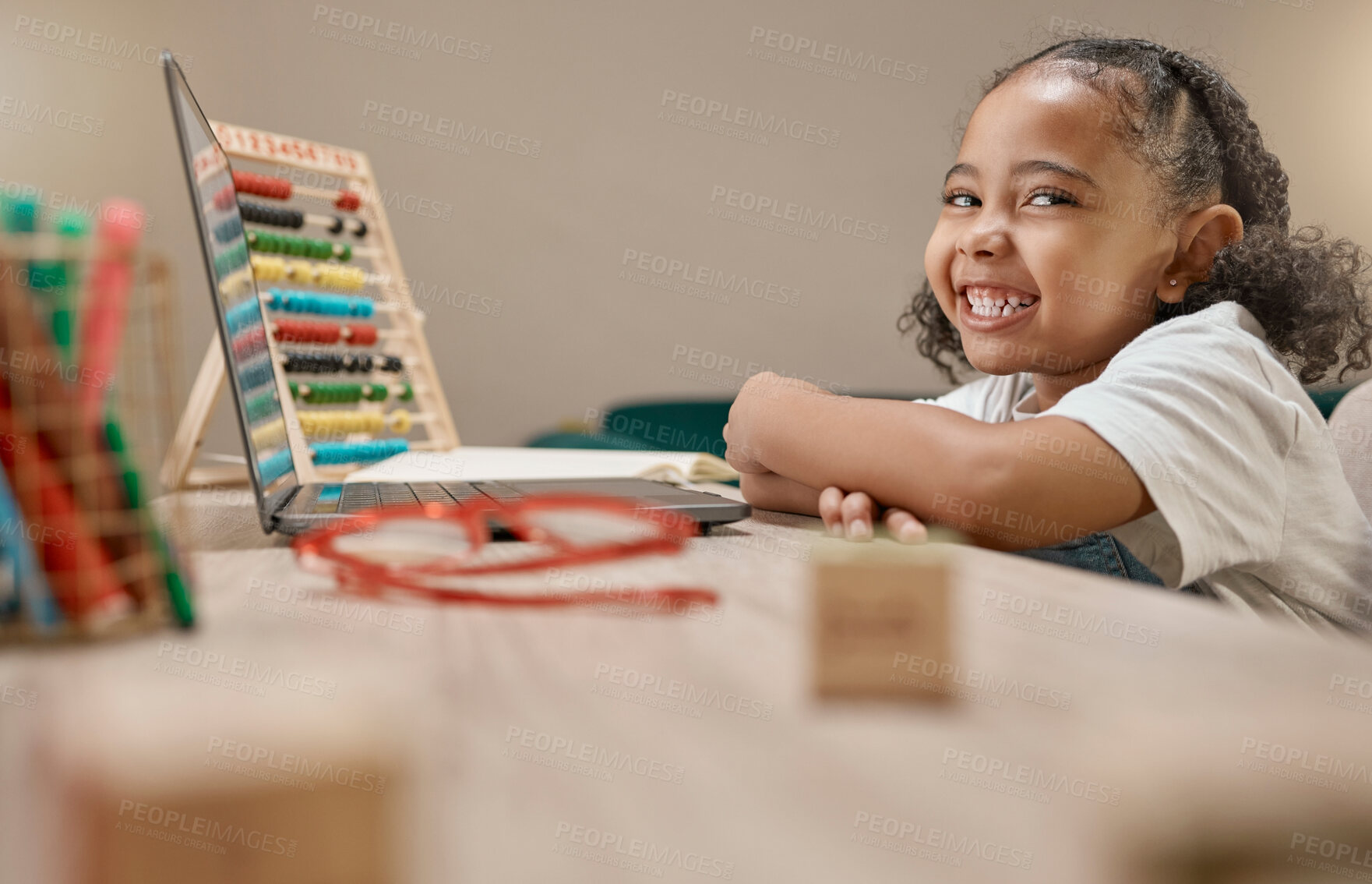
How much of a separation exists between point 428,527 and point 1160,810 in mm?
350

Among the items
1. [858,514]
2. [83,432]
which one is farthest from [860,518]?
[83,432]

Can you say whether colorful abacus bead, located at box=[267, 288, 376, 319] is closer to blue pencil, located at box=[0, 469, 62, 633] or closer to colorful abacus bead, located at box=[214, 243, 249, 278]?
colorful abacus bead, located at box=[214, 243, 249, 278]

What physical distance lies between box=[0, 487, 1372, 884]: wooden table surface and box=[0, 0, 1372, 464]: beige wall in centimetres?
238

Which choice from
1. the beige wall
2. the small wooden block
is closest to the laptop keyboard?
the small wooden block

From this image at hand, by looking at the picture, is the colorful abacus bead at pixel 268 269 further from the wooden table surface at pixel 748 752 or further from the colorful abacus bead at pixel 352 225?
the wooden table surface at pixel 748 752

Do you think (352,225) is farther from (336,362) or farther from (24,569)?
(24,569)

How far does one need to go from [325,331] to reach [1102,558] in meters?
1.02

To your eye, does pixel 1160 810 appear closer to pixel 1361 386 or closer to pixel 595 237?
pixel 1361 386

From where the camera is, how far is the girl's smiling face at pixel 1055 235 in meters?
0.87

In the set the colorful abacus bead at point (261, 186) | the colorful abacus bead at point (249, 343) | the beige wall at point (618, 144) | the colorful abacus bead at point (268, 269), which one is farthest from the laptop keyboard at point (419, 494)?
the beige wall at point (618, 144)

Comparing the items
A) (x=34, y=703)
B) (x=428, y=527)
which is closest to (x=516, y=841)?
(x=34, y=703)

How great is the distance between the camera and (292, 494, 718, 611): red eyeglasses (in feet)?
1.28

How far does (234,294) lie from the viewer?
750 millimetres

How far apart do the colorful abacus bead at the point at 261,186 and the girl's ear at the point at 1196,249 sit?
3.80 ft
